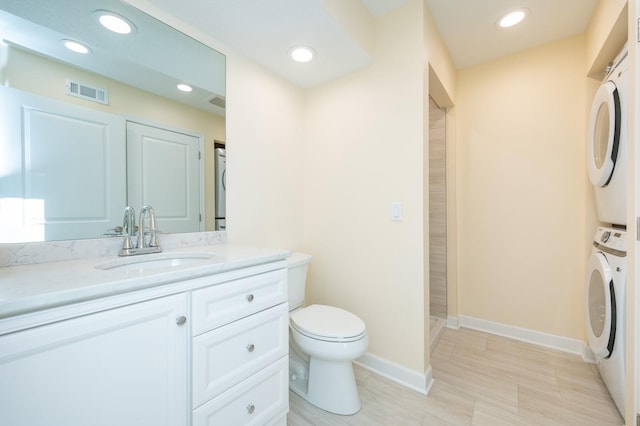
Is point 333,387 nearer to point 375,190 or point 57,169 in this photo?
point 375,190

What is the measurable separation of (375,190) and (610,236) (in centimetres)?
136

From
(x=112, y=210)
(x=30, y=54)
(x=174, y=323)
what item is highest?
(x=30, y=54)

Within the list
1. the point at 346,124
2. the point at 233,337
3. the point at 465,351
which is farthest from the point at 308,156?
the point at 465,351

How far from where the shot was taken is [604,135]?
153cm

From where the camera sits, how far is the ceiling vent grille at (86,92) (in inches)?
43.7

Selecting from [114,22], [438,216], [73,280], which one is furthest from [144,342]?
[438,216]

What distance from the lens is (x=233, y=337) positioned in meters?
1.05

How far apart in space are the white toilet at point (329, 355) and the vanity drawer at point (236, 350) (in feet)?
0.68

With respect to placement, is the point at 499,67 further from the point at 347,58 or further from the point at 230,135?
the point at 230,135

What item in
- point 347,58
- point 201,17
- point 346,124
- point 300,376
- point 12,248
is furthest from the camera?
point 346,124

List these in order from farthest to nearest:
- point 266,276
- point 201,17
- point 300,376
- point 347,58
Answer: point 347,58 < point 300,376 < point 201,17 < point 266,276

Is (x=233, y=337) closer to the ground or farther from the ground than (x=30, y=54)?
closer to the ground

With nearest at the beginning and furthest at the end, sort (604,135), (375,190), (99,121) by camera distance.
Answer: (99,121) < (604,135) < (375,190)

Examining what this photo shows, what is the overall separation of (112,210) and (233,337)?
84 cm
